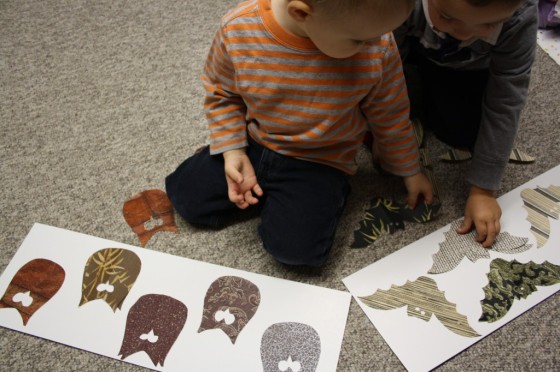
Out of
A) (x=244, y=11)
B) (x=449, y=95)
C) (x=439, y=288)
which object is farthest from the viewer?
(x=449, y=95)

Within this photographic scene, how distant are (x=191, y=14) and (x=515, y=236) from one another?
81cm

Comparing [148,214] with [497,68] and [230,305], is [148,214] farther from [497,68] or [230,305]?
[497,68]

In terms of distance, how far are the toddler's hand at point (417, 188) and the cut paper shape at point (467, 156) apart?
100mm

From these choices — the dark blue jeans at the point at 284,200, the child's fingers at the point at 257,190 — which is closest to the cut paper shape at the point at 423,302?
the dark blue jeans at the point at 284,200

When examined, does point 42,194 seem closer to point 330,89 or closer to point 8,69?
point 8,69

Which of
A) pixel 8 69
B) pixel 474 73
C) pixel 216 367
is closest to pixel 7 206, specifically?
pixel 8 69

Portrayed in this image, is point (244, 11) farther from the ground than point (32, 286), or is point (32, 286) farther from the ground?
point (244, 11)

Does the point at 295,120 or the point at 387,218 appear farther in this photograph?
the point at 387,218

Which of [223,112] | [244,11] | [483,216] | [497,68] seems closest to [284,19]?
[244,11]

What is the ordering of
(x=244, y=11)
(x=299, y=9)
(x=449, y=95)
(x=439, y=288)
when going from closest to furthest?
(x=299, y=9), (x=244, y=11), (x=439, y=288), (x=449, y=95)

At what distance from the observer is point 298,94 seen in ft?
2.11

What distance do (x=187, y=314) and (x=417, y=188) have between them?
410 mm

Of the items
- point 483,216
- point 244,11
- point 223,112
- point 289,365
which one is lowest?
point 289,365

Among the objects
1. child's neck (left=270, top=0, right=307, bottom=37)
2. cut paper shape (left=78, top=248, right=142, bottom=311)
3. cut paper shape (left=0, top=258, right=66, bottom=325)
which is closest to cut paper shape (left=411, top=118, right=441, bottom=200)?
child's neck (left=270, top=0, right=307, bottom=37)
